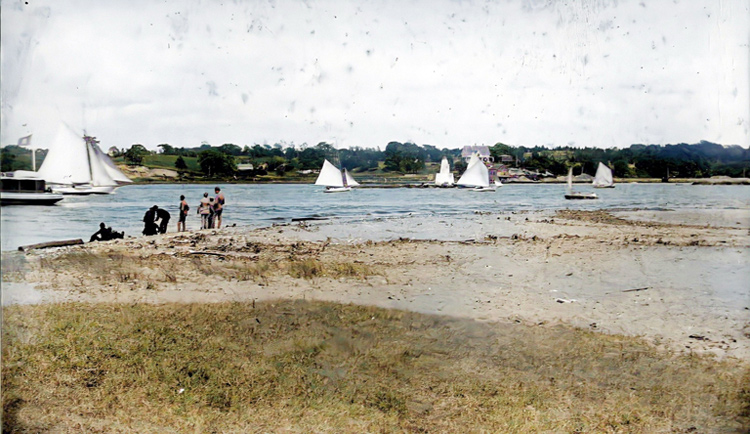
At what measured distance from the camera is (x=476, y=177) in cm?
330

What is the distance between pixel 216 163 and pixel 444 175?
1645 mm

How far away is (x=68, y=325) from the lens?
116 inches

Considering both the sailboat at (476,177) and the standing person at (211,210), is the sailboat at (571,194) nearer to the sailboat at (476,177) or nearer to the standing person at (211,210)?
the sailboat at (476,177)

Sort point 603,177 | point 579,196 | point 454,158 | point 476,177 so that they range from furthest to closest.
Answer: point 579,196 → point 603,177 → point 454,158 → point 476,177

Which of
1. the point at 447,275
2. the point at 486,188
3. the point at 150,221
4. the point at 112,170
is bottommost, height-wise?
the point at 447,275

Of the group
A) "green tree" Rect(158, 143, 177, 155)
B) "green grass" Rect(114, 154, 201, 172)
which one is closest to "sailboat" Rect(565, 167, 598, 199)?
"green grass" Rect(114, 154, 201, 172)

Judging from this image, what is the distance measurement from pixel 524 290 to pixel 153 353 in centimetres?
240

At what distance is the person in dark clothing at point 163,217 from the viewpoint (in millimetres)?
3066

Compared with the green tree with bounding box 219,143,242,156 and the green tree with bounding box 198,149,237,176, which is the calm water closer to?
the green tree with bounding box 198,149,237,176

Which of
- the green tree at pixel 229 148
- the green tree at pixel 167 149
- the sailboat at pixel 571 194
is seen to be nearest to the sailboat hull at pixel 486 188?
the sailboat at pixel 571 194

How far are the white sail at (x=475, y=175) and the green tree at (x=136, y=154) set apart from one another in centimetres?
217

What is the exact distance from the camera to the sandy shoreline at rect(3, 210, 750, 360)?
9.87 ft

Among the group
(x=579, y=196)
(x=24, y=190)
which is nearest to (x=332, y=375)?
(x=24, y=190)

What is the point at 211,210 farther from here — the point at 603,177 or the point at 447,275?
the point at 603,177
